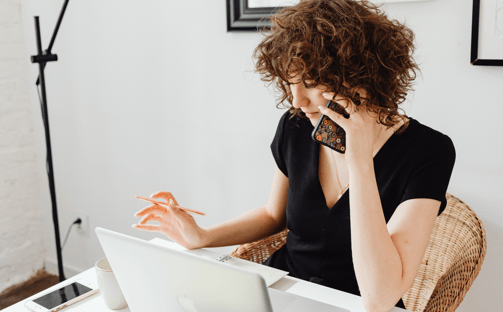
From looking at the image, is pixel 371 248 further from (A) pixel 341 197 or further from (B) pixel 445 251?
(B) pixel 445 251

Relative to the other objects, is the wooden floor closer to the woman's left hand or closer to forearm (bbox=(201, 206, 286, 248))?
forearm (bbox=(201, 206, 286, 248))

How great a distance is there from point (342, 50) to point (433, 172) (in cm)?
35

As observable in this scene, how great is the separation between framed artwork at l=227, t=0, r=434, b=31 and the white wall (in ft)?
0.15

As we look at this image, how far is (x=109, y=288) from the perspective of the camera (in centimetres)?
91

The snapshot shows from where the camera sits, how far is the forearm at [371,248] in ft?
2.90

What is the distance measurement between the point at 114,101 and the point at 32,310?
1.36 metres

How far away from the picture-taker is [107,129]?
222 cm

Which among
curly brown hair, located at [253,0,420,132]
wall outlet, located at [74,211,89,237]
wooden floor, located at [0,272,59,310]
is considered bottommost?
wooden floor, located at [0,272,59,310]

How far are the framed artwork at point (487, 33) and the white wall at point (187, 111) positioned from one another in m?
0.03

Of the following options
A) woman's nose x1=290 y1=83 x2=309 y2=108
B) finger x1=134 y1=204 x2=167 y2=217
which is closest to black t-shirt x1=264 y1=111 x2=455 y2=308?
woman's nose x1=290 y1=83 x2=309 y2=108

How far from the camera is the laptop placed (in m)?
0.65

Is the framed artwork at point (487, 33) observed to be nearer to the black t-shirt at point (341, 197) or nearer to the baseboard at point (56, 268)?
the black t-shirt at point (341, 197)

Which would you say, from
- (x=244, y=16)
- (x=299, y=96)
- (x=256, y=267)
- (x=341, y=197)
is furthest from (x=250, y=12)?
(x=256, y=267)

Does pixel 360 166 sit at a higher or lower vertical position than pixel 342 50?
lower
